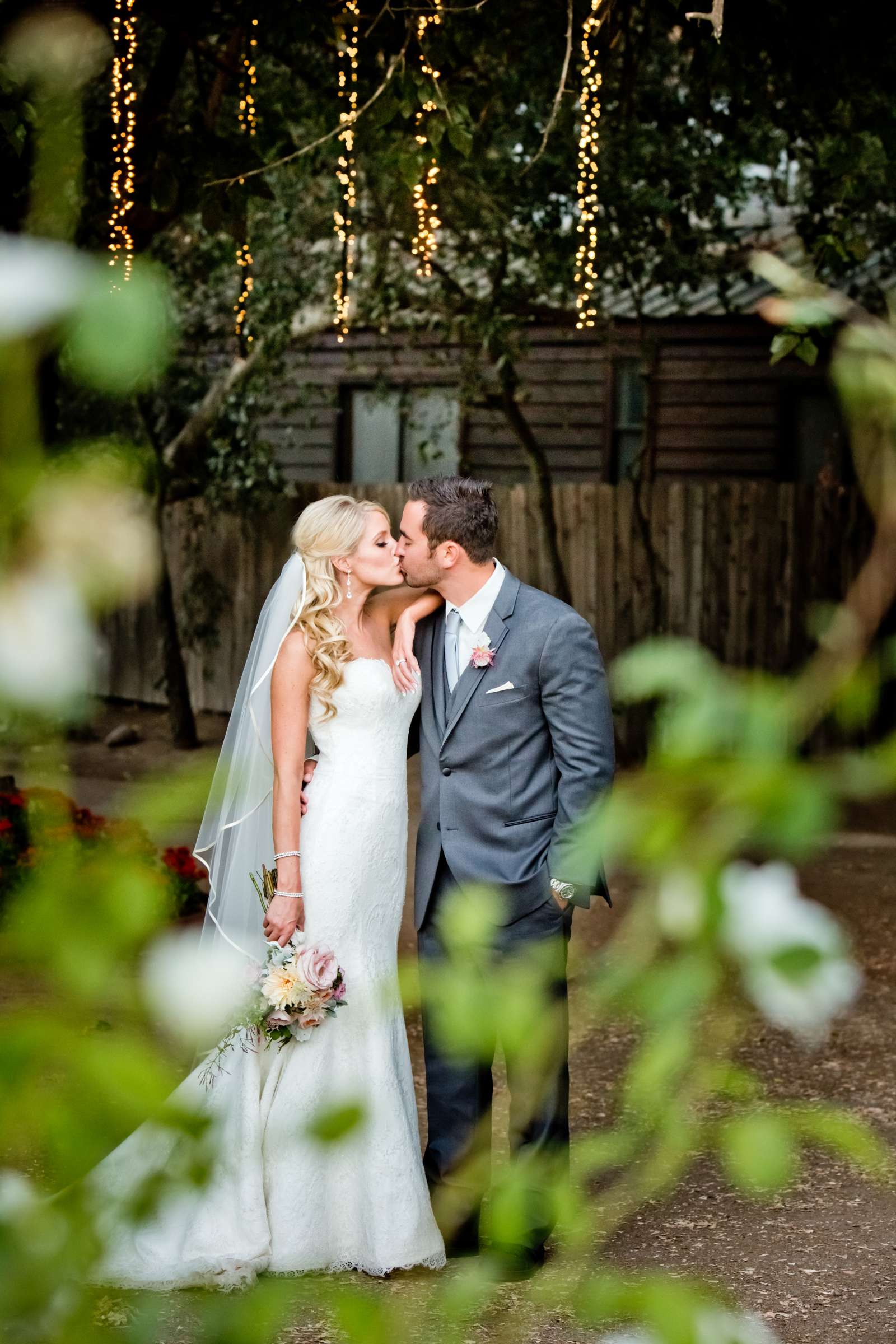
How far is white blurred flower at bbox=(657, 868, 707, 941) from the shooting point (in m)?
0.72

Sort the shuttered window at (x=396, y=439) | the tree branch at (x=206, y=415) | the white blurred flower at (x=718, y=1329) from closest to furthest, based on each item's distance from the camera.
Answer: the white blurred flower at (x=718, y=1329)
the tree branch at (x=206, y=415)
the shuttered window at (x=396, y=439)

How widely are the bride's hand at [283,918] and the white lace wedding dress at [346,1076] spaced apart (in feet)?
0.17

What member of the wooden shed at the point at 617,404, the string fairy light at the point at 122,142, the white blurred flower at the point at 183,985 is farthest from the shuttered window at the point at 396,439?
the white blurred flower at the point at 183,985

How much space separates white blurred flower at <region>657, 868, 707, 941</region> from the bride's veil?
307 centimetres

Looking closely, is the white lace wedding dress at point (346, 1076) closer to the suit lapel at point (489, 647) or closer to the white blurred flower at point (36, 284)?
the suit lapel at point (489, 647)

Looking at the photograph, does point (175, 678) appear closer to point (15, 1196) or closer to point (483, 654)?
point (483, 654)

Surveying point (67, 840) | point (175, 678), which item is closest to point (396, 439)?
point (175, 678)

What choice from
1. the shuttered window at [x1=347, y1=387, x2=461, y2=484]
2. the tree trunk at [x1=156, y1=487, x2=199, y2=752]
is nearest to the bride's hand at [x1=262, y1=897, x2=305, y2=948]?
the tree trunk at [x1=156, y1=487, x2=199, y2=752]

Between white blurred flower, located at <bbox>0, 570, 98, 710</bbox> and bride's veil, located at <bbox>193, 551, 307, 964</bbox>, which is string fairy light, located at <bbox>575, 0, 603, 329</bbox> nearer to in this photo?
bride's veil, located at <bbox>193, 551, 307, 964</bbox>

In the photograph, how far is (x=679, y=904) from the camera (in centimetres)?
73

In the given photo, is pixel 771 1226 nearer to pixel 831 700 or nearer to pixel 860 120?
pixel 831 700

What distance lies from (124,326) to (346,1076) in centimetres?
319

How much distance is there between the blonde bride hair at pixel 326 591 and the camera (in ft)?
12.1

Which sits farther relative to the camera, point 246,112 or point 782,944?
point 246,112
